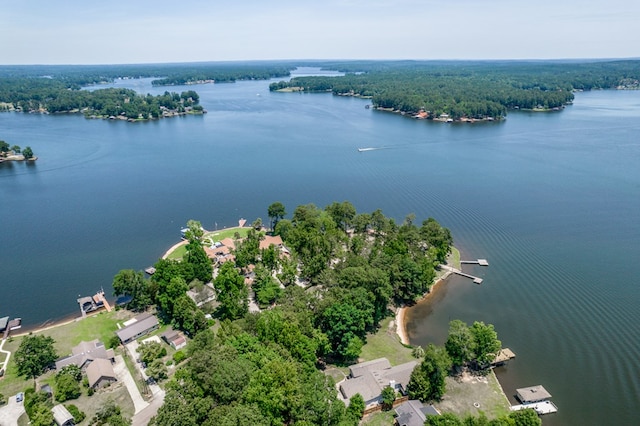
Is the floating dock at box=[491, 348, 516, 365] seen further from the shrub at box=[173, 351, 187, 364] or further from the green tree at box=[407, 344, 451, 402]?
the shrub at box=[173, 351, 187, 364]

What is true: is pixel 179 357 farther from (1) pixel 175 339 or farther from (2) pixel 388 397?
(2) pixel 388 397

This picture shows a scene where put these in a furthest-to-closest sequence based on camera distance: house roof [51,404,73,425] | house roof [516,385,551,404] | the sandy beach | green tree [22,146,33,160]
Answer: green tree [22,146,33,160], the sandy beach, house roof [516,385,551,404], house roof [51,404,73,425]

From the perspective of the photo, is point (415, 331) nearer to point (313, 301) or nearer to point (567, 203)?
point (313, 301)

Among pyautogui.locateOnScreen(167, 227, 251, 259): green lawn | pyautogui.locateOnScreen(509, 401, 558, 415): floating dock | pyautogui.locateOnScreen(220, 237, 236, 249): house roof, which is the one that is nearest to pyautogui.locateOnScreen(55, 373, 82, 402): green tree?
pyautogui.locateOnScreen(167, 227, 251, 259): green lawn

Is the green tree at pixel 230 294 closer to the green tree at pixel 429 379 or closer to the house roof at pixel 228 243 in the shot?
the house roof at pixel 228 243

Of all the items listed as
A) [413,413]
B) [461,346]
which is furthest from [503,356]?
[413,413]

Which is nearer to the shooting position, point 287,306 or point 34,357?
point 34,357
